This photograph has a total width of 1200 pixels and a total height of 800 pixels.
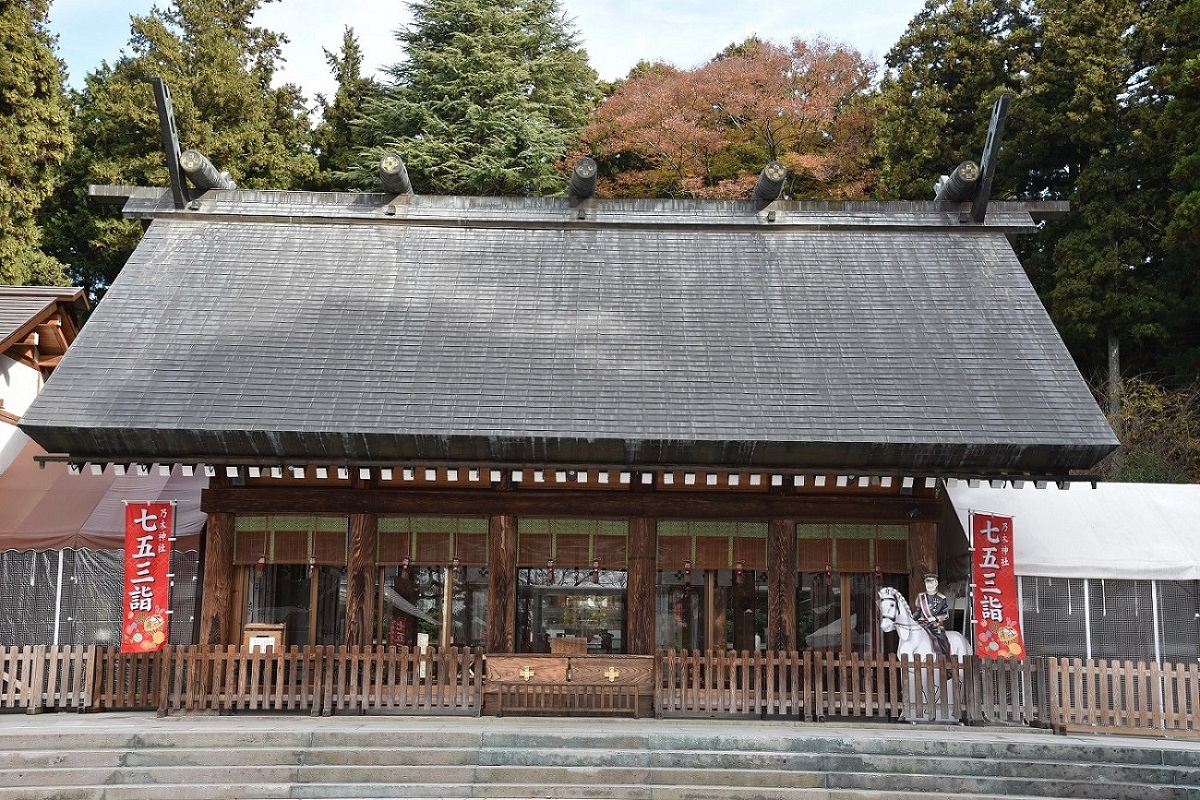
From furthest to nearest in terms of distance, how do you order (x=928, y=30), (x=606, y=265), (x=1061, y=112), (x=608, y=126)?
(x=608, y=126) < (x=928, y=30) < (x=1061, y=112) < (x=606, y=265)

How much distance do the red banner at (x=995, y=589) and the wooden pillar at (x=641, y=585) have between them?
12.9 feet

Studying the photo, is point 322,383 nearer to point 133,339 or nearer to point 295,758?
point 133,339

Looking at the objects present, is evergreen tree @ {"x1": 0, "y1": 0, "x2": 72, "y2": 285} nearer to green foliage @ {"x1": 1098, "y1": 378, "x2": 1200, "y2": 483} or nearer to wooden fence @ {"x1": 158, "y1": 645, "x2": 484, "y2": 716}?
wooden fence @ {"x1": 158, "y1": 645, "x2": 484, "y2": 716}

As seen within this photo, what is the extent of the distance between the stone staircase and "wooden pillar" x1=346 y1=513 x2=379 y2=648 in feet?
8.03

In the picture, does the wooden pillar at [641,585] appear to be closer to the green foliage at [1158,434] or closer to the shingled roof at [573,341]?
the shingled roof at [573,341]

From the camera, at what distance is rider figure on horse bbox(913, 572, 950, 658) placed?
38.7 feet

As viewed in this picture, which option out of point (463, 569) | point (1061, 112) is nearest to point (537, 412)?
point (463, 569)

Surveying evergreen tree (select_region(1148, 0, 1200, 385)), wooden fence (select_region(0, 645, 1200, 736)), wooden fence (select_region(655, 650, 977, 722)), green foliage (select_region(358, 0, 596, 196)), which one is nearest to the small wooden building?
wooden fence (select_region(0, 645, 1200, 736))

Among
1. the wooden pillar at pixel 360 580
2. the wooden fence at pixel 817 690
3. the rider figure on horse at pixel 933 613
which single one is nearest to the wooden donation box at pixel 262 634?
the wooden pillar at pixel 360 580

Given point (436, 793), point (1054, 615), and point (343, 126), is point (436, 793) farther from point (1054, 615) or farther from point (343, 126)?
point (343, 126)

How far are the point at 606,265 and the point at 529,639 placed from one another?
5.30 meters

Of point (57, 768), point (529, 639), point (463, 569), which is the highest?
point (463, 569)

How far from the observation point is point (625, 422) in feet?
37.0

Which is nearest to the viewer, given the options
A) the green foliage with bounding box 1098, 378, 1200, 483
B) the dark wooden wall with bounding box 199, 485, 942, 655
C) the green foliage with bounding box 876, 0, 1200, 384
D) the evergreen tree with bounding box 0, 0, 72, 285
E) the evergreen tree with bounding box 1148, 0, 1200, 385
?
the dark wooden wall with bounding box 199, 485, 942, 655
